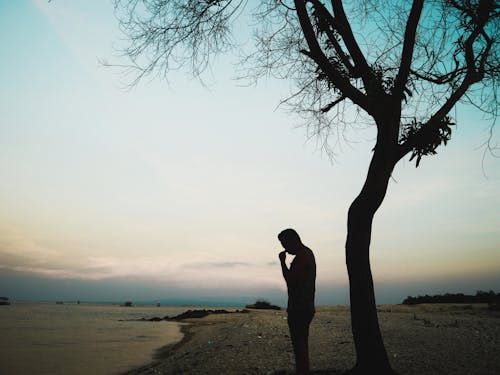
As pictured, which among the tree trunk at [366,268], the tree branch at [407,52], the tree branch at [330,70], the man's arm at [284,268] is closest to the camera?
the man's arm at [284,268]

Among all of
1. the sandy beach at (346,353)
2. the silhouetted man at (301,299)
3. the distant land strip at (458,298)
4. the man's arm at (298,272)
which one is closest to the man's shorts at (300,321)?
the silhouetted man at (301,299)

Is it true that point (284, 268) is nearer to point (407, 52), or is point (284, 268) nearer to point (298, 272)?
point (298, 272)

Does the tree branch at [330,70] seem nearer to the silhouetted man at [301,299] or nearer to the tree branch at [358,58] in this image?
the tree branch at [358,58]

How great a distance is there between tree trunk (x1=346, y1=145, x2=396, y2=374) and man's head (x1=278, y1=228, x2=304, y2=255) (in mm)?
1097

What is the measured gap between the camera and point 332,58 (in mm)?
7355

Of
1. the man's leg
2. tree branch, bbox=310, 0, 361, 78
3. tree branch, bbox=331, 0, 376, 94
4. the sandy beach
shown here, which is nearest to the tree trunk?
the sandy beach

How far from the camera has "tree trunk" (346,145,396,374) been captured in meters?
5.10

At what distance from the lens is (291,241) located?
4855 millimetres

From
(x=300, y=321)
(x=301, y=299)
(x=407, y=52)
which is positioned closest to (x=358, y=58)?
(x=407, y=52)

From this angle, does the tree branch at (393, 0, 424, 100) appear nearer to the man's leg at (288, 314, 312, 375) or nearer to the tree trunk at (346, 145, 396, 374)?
the tree trunk at (346, 145, 396, 374)

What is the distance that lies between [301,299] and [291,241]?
78 cm

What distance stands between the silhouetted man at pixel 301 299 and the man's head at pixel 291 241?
5 centimetres

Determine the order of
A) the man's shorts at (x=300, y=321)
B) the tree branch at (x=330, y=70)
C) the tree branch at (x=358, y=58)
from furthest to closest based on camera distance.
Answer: the tree branch at (x=358, y=58) → the tree branch at (x=330, y=70) → the man's shorts at (x=300, y=321)

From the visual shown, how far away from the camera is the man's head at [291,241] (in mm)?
4828
